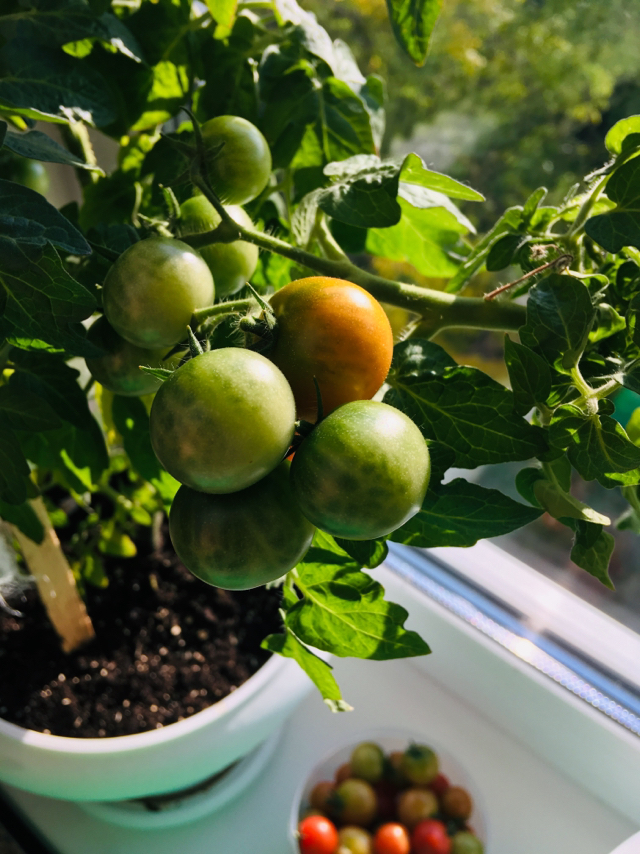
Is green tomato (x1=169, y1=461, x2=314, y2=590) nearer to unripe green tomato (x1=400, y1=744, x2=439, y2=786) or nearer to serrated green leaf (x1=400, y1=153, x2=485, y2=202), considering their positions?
serrated green leaf (x1=400, y1=153, x2=485, y2=202)

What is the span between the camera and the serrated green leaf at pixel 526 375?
31 cm

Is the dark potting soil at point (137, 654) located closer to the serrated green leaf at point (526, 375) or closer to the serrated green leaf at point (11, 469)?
the serrated green leaf at point (11, 469)

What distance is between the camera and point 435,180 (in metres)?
0.35

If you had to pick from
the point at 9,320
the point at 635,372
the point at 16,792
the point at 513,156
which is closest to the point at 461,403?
the point at 635,372

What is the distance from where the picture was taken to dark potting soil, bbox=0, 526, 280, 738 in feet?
2.05

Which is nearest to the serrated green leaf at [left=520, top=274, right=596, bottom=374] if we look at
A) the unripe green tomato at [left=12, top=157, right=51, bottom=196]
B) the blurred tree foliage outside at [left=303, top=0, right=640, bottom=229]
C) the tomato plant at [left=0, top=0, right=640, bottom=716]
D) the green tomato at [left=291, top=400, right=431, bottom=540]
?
the tomato plant at [left=0, top=0, right=640, bottom=716]

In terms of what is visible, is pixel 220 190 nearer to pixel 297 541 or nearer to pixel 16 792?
pixel 297 541

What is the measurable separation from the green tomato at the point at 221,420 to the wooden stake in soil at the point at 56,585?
373 millimetres


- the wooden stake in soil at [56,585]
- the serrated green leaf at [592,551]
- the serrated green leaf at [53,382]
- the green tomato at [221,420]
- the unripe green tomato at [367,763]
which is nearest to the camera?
the green tomato at [221,420]

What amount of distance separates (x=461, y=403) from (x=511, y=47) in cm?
63

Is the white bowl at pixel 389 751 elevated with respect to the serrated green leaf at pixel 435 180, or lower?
lower

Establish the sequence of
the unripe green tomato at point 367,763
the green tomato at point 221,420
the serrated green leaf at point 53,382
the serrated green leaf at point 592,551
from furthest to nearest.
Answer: the unripe green tomato at point 367,763, the serrated green leaf at point 53,382, the serrated green leaf at point 592,551, the green tomato at point 221,420

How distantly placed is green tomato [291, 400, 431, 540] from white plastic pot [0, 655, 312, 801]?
380 millimetres

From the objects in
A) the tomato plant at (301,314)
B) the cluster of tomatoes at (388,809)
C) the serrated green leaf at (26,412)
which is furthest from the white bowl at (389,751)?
the serrated green leaf at (26,412)
